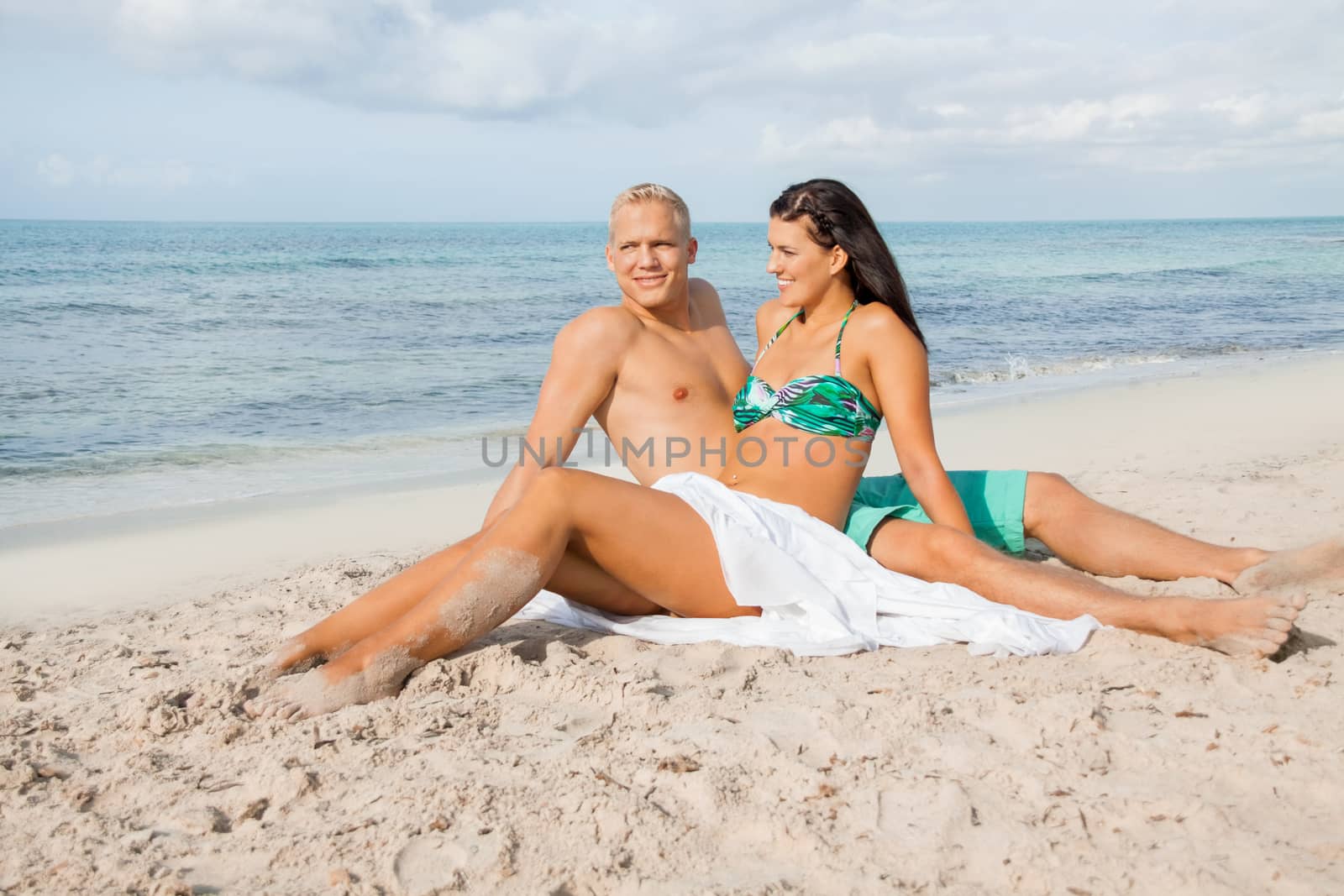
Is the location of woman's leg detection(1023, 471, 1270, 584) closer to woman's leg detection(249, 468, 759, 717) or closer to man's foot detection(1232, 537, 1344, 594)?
man's foot detection(1232, 537, 1344, 594)

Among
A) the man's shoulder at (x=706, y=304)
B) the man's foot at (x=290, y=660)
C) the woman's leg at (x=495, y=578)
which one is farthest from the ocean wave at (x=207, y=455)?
the woman's leg at (x=495, y=578)

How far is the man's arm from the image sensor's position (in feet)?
12.0

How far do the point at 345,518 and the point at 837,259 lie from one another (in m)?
3.29

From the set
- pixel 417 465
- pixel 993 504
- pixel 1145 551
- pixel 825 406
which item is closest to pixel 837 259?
pixel 825 406

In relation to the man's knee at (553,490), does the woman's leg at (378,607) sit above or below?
below

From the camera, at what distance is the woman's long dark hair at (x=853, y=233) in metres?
3.64

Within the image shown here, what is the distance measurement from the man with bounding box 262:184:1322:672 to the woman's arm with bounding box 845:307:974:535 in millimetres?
93

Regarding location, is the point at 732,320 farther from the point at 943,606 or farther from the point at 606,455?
the point at 943,606

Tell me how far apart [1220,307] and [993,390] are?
10420 mm

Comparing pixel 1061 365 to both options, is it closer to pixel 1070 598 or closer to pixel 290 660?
pixel 1070 598

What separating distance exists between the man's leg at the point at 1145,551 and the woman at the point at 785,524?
0.65m

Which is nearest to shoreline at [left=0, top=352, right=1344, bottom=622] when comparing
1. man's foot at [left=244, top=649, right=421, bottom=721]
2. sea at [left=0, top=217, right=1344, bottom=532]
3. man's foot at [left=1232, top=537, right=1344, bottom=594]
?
sea at [left=0, top=217, right=1344, bottom=532]

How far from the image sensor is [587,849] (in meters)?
2.19

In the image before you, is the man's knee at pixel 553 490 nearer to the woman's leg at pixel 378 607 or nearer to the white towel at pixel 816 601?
the woman's leg at pixel 378 607
